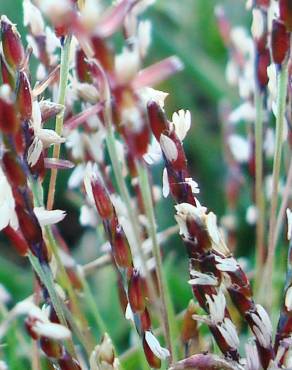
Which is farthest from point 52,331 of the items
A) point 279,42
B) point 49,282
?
point 279,42

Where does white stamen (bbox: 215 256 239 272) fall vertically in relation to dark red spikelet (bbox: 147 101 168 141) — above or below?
below

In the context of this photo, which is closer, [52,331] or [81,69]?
[52,331]

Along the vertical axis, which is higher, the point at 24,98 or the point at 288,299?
the point at 24,98

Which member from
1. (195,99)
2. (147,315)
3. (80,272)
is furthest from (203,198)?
(147,315)

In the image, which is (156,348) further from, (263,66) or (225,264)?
(263,66)

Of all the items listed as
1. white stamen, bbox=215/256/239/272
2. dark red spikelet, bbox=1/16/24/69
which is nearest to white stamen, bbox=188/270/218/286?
white stamen, bbox=215/256/239/272

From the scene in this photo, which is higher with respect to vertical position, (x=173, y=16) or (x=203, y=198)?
(x=173, y=16)

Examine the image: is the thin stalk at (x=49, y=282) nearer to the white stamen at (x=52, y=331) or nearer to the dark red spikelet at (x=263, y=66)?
the white stamen at (x=52, y=331)

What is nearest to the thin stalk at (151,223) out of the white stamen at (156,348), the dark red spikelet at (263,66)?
the white stamen at (156,348)

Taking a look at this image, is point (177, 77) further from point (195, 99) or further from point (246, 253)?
point (246, 253)

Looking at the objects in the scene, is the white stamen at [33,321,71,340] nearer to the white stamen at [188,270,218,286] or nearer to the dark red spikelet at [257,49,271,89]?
the white stamen at [188,270,218,286]

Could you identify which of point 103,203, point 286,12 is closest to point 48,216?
point 103,203
